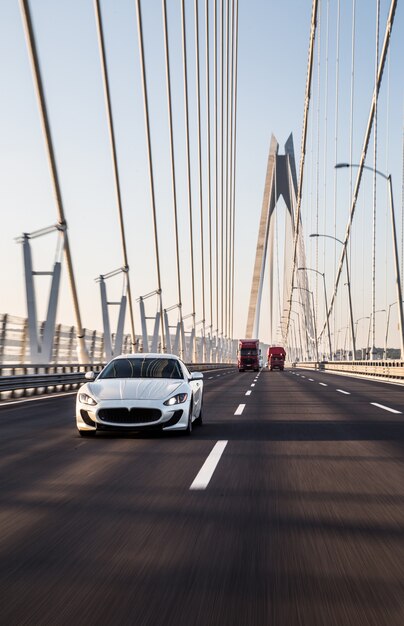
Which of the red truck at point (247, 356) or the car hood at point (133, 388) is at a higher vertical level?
the red truck at point (247, 356)

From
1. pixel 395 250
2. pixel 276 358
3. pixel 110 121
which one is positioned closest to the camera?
pixel 110 121

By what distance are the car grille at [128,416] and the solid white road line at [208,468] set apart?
96 centimetres


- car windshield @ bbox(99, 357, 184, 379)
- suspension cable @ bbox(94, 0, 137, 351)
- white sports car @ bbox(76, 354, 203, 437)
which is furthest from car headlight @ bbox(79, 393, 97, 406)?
suspension cable @ bbox(94, 0, 137, 351)

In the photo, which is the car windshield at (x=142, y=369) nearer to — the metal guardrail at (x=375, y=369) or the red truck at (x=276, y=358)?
the metal guardrail at (x=375, y=369)

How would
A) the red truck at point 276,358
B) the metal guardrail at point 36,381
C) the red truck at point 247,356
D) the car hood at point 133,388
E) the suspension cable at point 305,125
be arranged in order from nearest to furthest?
the car hood at point 133,388 → the metal guardrail at point 36,381 → the suspension cable at point 305,125 → the red truck at point 247,356 → the red truck at point 276,358

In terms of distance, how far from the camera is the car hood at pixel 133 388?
1021cm

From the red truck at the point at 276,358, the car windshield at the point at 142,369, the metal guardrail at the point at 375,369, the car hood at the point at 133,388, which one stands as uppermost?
the red truck at the point at 276,358

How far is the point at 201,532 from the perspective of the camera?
17.0ft

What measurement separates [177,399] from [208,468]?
2.57 metres

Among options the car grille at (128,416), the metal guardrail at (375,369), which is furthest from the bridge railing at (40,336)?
the metal guardrail at (375,369)

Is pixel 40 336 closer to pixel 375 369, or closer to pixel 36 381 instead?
pixel 36 381

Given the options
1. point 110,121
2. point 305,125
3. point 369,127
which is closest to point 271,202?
point 305,125

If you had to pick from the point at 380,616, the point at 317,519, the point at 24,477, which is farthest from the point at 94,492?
the point at 380,616

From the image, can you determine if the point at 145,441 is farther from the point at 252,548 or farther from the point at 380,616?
the point at 380,616
